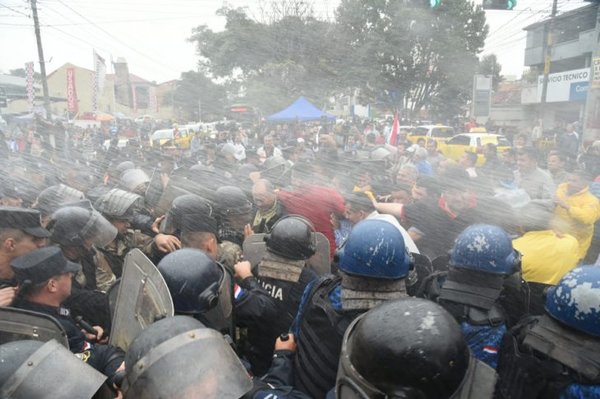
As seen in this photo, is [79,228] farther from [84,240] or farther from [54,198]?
[54,198]

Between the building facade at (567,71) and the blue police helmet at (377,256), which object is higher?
the building facade at (567,71)

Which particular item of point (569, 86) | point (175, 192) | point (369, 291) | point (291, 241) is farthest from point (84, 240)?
point (569, 86)

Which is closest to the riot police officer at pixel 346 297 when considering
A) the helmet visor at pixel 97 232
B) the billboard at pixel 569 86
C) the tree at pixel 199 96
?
the helmet visor at pixel 97 232

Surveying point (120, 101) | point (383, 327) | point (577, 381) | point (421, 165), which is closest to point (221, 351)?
point (383, 327)

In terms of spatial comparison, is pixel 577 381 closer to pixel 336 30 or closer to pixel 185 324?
pixel 185 324

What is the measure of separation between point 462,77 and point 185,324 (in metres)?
33.5

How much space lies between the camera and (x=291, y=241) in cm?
269

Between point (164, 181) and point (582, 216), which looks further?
point (164, 181)

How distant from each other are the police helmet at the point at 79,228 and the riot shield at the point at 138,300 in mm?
1087

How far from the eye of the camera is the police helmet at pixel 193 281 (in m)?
2.04

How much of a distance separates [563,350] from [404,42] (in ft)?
96.8

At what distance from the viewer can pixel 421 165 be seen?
8.12 meters

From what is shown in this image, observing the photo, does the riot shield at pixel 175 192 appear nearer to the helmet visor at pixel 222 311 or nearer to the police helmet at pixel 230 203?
the police helmet at pixel 230 203

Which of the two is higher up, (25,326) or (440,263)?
(25,326)
